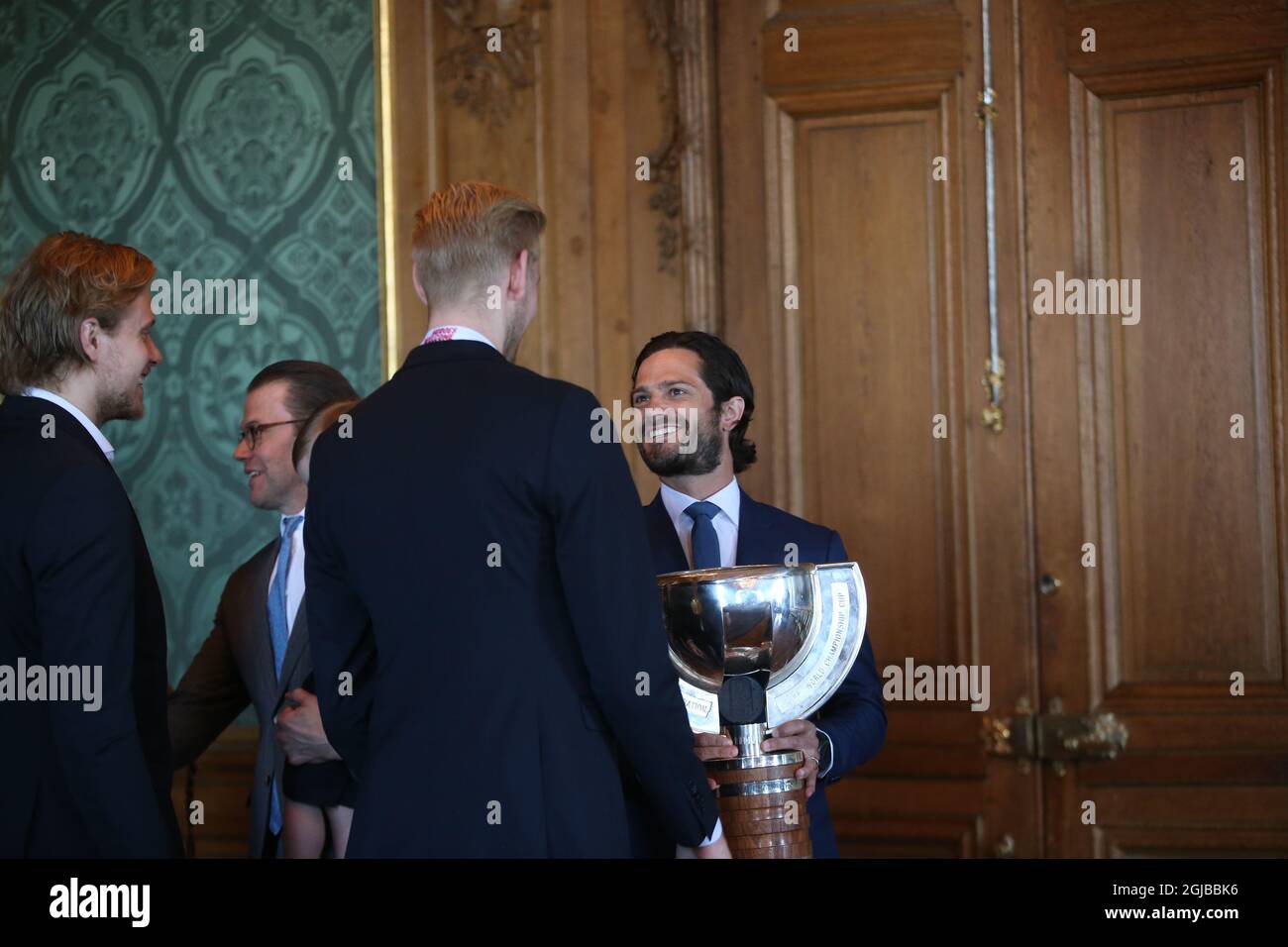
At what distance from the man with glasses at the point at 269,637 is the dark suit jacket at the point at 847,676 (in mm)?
741

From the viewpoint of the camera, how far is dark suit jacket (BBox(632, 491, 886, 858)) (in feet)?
9.29

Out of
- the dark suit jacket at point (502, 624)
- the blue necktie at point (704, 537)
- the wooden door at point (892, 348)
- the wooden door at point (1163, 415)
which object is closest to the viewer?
the dark suit jacket at point (502, 624)

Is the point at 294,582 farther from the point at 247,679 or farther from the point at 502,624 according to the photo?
the point at 502,624

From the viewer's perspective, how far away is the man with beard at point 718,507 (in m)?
2.88

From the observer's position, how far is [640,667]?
2195 mm

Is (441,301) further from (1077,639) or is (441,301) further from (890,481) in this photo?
(1077,639)

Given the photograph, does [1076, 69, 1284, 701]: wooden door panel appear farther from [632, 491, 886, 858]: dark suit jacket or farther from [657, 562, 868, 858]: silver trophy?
[657, 562, 868, 858]: silver trophy

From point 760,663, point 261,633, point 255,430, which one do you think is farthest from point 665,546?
point 255,430

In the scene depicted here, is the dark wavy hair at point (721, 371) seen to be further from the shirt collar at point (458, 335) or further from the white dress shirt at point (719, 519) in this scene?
the shirt collar at point (458, 335)

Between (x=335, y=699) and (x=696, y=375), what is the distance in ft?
3.82

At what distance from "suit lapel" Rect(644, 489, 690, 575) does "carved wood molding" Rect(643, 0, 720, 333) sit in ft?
4.11

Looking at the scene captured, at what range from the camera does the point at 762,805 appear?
2.42 m

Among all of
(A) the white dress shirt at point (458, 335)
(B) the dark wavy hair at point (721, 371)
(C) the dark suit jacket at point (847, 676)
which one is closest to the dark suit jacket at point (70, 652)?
(A) the white dress shirt at point (458, 335)
